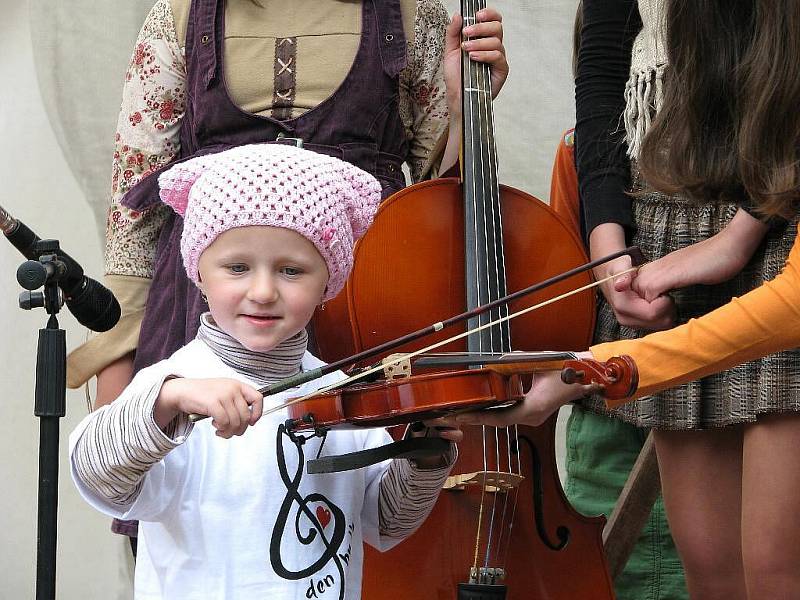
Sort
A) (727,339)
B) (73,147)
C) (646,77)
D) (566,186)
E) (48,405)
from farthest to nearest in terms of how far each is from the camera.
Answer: (73,147), (566,186), (646,77), (727,339), (48,405)

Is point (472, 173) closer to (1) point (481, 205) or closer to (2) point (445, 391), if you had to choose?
(1) point (481, 205)

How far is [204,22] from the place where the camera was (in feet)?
5.44

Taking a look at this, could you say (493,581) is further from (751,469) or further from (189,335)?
(189,335)

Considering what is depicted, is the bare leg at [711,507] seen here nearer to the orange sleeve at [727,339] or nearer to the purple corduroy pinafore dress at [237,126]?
the orange sleeve at [727,339]

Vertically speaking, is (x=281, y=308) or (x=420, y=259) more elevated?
(x=420, y=259)

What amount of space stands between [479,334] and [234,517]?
449mm

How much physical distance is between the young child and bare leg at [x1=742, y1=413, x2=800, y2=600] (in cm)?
37

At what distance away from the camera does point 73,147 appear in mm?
2680

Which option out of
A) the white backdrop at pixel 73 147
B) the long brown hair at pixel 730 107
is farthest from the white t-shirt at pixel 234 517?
the white backdrop at pixel 73 147

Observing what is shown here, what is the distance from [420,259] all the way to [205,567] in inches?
22.6

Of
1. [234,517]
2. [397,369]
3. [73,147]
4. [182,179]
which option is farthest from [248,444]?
[73,147]

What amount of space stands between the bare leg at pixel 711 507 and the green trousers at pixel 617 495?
812 millimetres

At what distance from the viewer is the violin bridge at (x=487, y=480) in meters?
1.50

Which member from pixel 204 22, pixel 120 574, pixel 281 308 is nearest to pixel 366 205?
pixel 281 308
